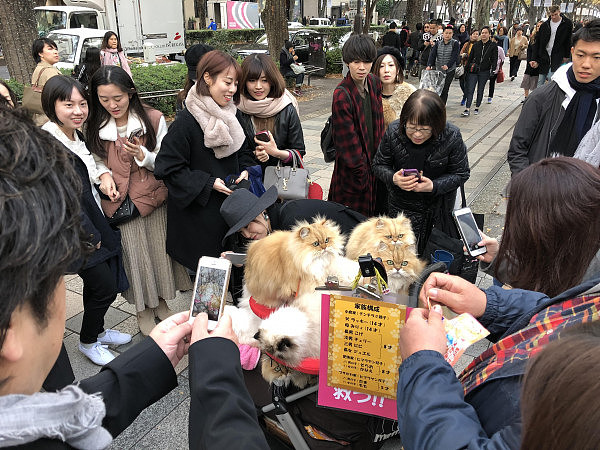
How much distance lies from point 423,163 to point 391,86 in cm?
209

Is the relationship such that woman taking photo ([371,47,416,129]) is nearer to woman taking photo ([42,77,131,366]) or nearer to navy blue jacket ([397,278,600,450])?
woman taking photo ([42,77,131,366])

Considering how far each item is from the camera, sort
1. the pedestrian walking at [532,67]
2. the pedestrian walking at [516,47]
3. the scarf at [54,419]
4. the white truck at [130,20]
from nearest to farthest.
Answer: the scarf at [54,419] → the pedestrian walking at [532,67] → the white truck at [130,20] → the pedestrian walking at [516,47]

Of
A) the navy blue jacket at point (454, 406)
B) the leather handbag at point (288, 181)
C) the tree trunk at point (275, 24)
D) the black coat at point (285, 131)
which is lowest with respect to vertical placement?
the leather handbag at point (288, 181)

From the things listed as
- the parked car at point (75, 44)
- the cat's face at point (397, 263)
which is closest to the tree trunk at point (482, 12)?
the parked car at point (75, 44)

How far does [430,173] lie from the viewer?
3084 millimetres

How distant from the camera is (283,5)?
12062mm

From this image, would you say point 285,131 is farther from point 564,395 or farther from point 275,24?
point 275,24

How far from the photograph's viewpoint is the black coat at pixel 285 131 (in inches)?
137

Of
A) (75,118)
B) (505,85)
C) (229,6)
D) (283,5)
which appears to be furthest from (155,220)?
(229,6)

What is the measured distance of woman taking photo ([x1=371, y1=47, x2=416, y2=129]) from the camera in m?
4.49

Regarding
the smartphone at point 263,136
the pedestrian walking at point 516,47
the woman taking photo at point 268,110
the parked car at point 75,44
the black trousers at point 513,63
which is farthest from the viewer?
the black trousers at point 513,63

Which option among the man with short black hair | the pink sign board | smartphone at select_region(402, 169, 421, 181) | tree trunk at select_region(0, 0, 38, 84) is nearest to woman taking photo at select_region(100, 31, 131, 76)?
tree trunk at select_region(0, 0, 38, 84)

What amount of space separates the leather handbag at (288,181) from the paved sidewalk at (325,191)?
1422 millimetres

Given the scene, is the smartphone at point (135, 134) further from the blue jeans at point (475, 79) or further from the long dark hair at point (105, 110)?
the blue jeans at point (475, 79)
